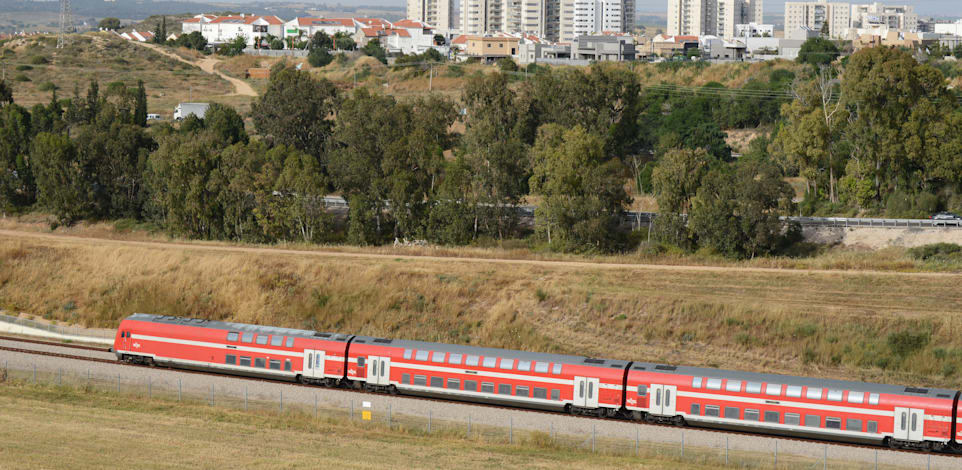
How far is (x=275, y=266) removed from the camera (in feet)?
214

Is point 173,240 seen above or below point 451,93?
below

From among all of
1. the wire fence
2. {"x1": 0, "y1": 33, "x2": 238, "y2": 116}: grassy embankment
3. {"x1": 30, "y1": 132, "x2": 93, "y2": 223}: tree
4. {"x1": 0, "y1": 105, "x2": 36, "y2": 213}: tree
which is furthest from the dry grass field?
{"x1": 0, "y1": 33, "x2": 238, "y2": 116}: grassy embankment

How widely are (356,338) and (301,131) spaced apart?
50.0m

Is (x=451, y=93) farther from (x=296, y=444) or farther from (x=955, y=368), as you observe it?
(x=296, y=444)

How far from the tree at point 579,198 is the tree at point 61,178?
119 feet

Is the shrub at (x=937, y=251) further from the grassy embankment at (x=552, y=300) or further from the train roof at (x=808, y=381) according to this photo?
the train roof at (x=808, y=381)

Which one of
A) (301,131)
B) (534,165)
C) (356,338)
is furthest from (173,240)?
(356,338)

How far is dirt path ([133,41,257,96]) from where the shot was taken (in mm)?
150500

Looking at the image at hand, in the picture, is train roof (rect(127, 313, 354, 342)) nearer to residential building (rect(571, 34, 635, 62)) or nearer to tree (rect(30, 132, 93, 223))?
tree (rect(30, 132, 93, 223))

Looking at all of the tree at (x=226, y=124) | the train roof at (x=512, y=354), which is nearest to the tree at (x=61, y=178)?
the tree at (x=226, y=124)

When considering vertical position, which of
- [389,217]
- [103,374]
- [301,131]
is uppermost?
[301,131]

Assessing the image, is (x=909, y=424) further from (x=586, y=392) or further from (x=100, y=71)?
(x=100, y=71)

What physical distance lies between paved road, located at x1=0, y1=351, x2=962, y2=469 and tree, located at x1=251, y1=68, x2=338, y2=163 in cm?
4377

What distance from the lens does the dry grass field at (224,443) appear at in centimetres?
3284
